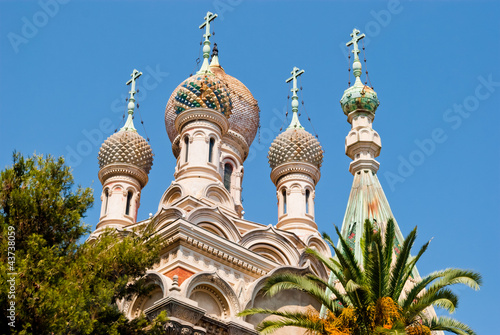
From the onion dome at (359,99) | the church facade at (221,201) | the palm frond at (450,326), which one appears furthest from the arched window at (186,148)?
the palm frond at (450,326)

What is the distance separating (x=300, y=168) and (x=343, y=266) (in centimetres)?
1037

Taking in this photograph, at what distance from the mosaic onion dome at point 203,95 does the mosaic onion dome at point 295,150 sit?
2.44 meters

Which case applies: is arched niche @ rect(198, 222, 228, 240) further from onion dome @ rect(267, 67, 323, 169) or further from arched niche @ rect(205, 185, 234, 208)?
onion dome @ rect(267, 67, 323, 169)

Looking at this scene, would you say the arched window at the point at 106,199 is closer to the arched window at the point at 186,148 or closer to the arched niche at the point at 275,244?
the arched window at the point at 186,148

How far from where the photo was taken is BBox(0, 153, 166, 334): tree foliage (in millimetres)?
10702

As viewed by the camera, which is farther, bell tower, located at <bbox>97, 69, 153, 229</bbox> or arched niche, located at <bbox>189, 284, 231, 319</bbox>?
bell tower, located at <bbox>97, 69, 153, 229</bbox>

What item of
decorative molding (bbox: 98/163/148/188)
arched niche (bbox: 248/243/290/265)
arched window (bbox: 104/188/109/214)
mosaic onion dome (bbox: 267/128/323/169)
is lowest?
arched niche (bbox: 248/243/290/265)

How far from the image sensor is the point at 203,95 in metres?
20.1

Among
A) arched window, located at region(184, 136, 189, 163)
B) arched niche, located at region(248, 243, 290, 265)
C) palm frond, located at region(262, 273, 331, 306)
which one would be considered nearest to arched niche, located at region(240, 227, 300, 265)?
arched niche, located at region(248, 243, 290, 265)

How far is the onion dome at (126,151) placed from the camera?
22.1m

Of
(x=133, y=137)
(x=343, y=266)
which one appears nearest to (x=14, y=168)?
(x=343, y=266)

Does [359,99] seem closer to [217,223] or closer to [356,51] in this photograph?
[356,51]

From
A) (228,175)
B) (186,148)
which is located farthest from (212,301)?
(228,175)

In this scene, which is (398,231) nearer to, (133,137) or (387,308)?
(387,308)
